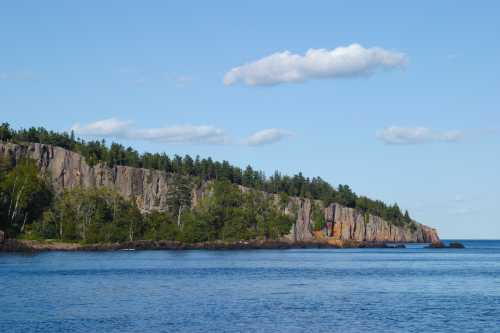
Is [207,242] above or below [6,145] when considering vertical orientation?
below

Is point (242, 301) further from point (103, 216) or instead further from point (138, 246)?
point (138, 246)

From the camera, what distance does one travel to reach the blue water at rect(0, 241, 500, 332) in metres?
46.5

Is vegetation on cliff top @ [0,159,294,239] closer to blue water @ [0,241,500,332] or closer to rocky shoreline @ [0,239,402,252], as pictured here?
rocky shoreline @ [0,239,402,252]

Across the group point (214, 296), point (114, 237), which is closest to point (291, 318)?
point (214, 296)

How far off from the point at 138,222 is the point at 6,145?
4068 cm

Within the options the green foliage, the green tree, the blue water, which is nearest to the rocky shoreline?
the green foliage

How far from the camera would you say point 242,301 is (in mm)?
59750

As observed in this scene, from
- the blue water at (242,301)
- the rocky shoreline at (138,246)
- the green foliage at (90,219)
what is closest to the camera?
the blue water at (242,301)

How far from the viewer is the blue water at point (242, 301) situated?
152 feet

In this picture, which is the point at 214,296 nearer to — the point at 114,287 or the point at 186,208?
the point at 114,287

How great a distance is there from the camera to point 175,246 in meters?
172

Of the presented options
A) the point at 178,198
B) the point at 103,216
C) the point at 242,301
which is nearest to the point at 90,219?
the point at 103,216

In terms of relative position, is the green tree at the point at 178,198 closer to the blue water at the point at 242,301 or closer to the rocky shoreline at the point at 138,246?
the rocky shoreline at the point at 138,246

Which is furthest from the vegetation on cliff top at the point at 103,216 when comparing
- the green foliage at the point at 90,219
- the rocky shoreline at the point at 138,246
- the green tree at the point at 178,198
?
the rocky shoreline at the point at 138,246
